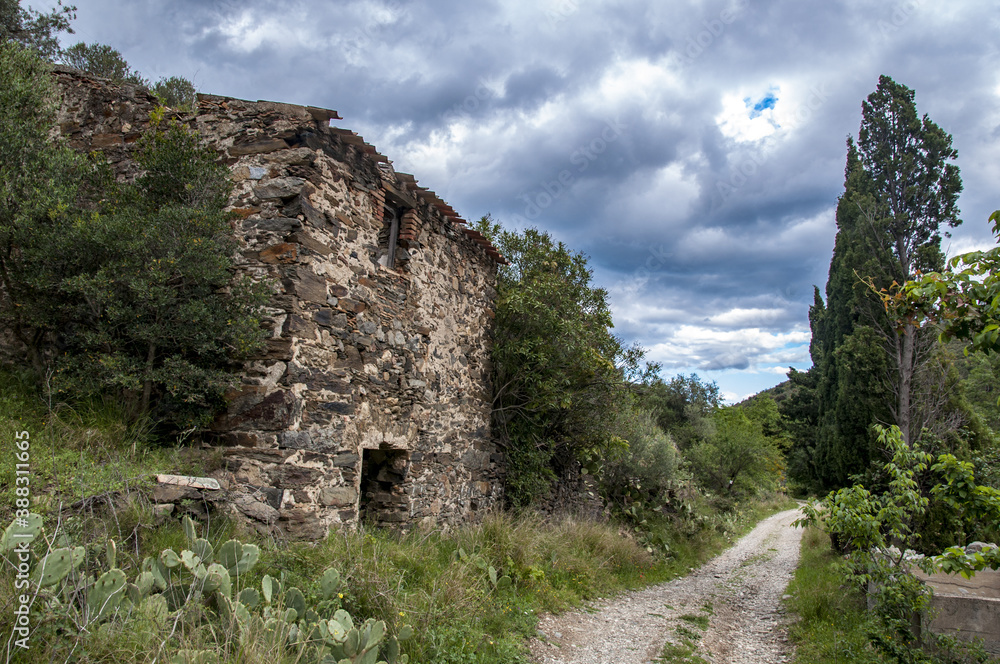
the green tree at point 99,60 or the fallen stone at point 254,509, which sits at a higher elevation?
the green tree at point 99,60

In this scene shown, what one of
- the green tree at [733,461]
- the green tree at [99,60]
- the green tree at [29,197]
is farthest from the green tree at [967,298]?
the green tree at [733,461]

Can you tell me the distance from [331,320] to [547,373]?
15.2 feet

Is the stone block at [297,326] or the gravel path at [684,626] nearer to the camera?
the stone block at [297,326]

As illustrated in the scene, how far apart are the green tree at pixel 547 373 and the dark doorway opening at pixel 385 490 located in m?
2.69

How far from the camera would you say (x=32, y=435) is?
4.28m

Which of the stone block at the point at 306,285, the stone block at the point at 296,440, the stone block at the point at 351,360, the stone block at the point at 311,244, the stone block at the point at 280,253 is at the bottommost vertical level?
the stone block at the point at 296,440

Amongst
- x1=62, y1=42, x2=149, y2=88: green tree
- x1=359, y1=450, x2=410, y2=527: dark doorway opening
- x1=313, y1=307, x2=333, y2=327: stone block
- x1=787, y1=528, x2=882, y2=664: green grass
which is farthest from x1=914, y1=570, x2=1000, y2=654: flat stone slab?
x1=62, y1=42, x2=149, y2=88: green tree

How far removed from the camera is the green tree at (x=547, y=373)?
931 cm

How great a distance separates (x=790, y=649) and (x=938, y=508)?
4.52m

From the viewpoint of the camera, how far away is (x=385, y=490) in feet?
23.0

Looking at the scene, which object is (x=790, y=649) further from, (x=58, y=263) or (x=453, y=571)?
(x=58, y=263)

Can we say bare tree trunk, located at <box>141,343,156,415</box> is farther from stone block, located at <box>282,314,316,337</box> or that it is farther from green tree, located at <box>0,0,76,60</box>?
green tree, located at <box>0,0,76,60</box>

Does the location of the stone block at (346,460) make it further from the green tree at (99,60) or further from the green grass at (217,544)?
the green tree at (99,60)

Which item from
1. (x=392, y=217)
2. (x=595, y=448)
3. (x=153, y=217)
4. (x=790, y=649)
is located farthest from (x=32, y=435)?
(x=595, y=448)
